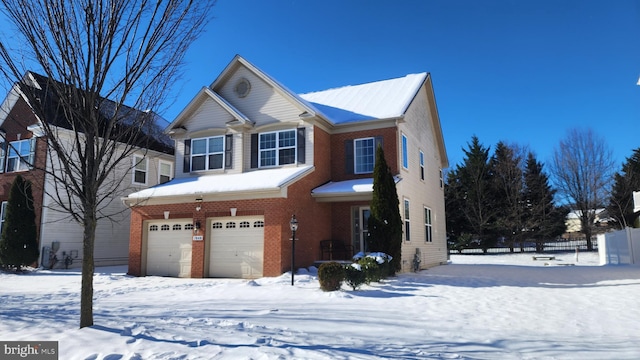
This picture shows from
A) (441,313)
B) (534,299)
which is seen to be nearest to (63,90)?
(441,313)

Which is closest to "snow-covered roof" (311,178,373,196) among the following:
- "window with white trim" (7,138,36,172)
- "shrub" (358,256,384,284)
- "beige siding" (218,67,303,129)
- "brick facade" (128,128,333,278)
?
"brick facade" (128,128,333,278)

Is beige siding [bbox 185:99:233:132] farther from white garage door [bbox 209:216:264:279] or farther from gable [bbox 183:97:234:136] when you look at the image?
white garage door [bbox 209:216:264:279]

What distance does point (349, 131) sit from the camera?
18.0m

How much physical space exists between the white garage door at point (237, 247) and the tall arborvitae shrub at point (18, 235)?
28.1 ft

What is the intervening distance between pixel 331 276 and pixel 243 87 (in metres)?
10.5

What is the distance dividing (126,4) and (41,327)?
5.10 m

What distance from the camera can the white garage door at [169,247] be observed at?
16.3 metres

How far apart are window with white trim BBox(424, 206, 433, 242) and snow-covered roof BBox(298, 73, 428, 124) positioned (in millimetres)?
5678

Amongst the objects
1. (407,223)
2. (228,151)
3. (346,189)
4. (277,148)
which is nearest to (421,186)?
(407,223)

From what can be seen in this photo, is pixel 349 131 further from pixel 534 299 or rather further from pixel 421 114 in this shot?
pixel 534 299

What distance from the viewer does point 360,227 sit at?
17.1 meters

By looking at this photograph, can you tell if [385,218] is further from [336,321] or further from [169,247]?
[169,247]

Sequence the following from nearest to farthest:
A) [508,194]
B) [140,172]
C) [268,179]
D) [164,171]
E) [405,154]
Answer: [268,179] → [405,154] → [140,172] → [164,171] → [508,194]

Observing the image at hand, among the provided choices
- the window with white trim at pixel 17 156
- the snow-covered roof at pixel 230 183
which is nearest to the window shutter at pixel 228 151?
the snow-covered roof at pixel 230 183
